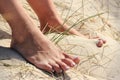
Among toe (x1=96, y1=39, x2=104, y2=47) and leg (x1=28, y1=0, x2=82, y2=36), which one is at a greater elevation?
leg (x1=28, y1=0, x2=82, y2=36)

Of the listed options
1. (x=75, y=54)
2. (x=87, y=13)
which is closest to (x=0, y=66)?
(x=75, y=54)

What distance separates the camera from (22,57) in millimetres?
1834

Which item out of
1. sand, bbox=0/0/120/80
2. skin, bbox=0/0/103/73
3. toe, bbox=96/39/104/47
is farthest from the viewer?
toe, bbox=96/39/104/47

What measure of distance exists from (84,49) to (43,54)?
283 millimetres

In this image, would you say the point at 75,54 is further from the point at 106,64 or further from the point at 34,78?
the point at 34,78

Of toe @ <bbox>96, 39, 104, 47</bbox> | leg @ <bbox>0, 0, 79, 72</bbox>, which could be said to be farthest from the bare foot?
toe @ <bbox>96, 39, 104, 47</bbox>

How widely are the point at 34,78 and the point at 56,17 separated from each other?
1.94ft

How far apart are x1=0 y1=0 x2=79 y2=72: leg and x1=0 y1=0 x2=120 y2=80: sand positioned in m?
0.04

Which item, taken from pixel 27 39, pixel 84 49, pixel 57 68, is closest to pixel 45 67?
pixel 57 68

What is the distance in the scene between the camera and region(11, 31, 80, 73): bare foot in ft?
5.99

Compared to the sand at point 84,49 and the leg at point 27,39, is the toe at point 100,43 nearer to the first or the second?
the sand at point 84,49

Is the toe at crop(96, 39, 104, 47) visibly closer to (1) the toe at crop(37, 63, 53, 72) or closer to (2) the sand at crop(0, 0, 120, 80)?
(2) the sand at crop(0, 0, 120, 80)

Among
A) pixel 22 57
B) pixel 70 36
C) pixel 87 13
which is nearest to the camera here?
pixel 22 57

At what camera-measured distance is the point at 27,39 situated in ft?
6.17
